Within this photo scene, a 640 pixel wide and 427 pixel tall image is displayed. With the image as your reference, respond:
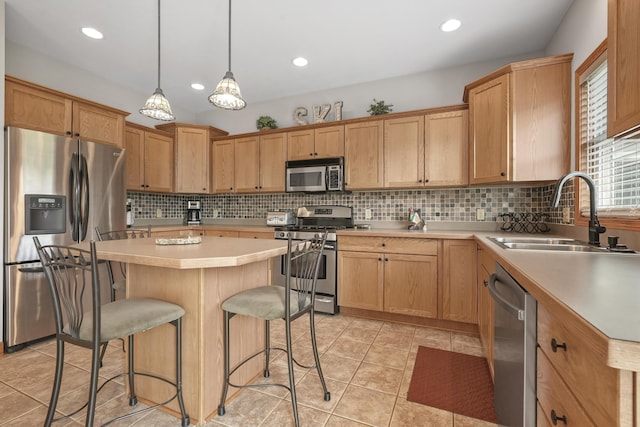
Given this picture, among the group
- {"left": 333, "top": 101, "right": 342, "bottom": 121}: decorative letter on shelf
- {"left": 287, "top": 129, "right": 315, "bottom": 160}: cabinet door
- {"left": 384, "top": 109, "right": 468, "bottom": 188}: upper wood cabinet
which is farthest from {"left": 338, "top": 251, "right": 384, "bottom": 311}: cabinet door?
{"left": 333, "top": 101, "right": 342, "bottom": 121}: decorative letter on shelf

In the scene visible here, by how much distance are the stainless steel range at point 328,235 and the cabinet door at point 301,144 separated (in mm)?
660

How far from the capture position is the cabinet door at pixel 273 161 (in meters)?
3.78

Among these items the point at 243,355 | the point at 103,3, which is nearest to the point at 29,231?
the point at 103,3

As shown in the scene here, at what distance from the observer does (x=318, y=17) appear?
242cm

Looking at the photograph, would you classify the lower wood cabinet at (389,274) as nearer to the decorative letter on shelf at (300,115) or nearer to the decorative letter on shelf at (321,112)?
the decorative letter on shelf at (321,112)

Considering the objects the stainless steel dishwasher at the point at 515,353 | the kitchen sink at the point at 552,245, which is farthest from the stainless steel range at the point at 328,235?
the stainless steel dishwasher at the point at 515,353

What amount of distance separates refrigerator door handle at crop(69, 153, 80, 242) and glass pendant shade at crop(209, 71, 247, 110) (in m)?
1.57

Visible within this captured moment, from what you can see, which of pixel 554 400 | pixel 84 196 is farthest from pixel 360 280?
pixel 84 196

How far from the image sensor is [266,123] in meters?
3.98

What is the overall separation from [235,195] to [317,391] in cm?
333

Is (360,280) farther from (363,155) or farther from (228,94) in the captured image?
(228,94)

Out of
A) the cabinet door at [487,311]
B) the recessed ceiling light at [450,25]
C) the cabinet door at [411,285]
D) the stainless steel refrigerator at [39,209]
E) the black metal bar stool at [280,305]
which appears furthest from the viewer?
the cabinet door at [411,285]

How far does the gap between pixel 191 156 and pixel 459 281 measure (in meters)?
3.67

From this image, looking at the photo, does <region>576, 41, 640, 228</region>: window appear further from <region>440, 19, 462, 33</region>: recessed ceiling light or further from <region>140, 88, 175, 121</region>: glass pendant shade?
<region>140, 88, 175, 121</region>: glass pendant shade
